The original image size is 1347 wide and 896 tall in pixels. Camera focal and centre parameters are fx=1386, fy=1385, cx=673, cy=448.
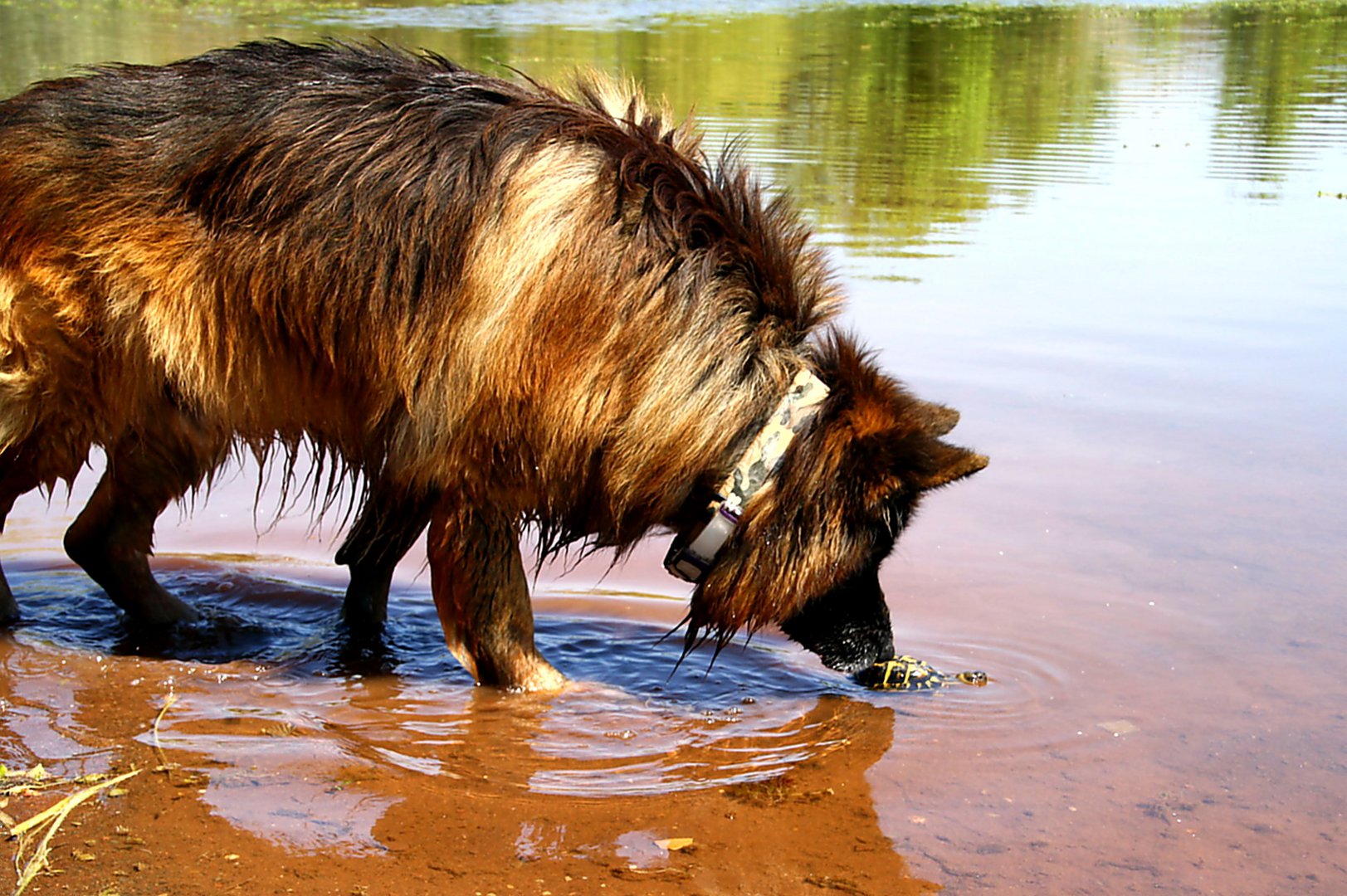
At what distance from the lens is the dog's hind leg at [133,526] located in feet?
16.1

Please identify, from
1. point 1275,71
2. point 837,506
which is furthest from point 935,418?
point 1275,71

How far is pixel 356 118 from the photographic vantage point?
4.28m

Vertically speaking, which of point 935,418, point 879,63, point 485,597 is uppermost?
point 879,63

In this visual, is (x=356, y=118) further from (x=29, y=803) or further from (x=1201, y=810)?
(x=1201, y=810)

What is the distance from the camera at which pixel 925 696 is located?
4484 millimetres

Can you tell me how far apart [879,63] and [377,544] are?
59.4 ft

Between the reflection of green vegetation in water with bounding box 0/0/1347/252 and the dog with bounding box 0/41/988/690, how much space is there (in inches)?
37.6

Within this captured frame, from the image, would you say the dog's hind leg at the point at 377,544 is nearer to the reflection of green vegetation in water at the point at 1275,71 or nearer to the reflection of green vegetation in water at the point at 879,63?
the reflection of green vegetation in water at the point at 879,63

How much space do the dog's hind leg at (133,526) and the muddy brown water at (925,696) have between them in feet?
0.44

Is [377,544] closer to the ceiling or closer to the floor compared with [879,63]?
closer to the floor

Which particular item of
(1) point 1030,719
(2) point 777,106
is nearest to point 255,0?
(2) point 777,106

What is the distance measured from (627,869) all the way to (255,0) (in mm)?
27489

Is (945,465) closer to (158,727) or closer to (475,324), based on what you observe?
(475,324)

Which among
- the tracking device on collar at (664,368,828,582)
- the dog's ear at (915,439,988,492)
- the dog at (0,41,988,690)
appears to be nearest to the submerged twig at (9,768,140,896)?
the dog at (0,41,988,690)
